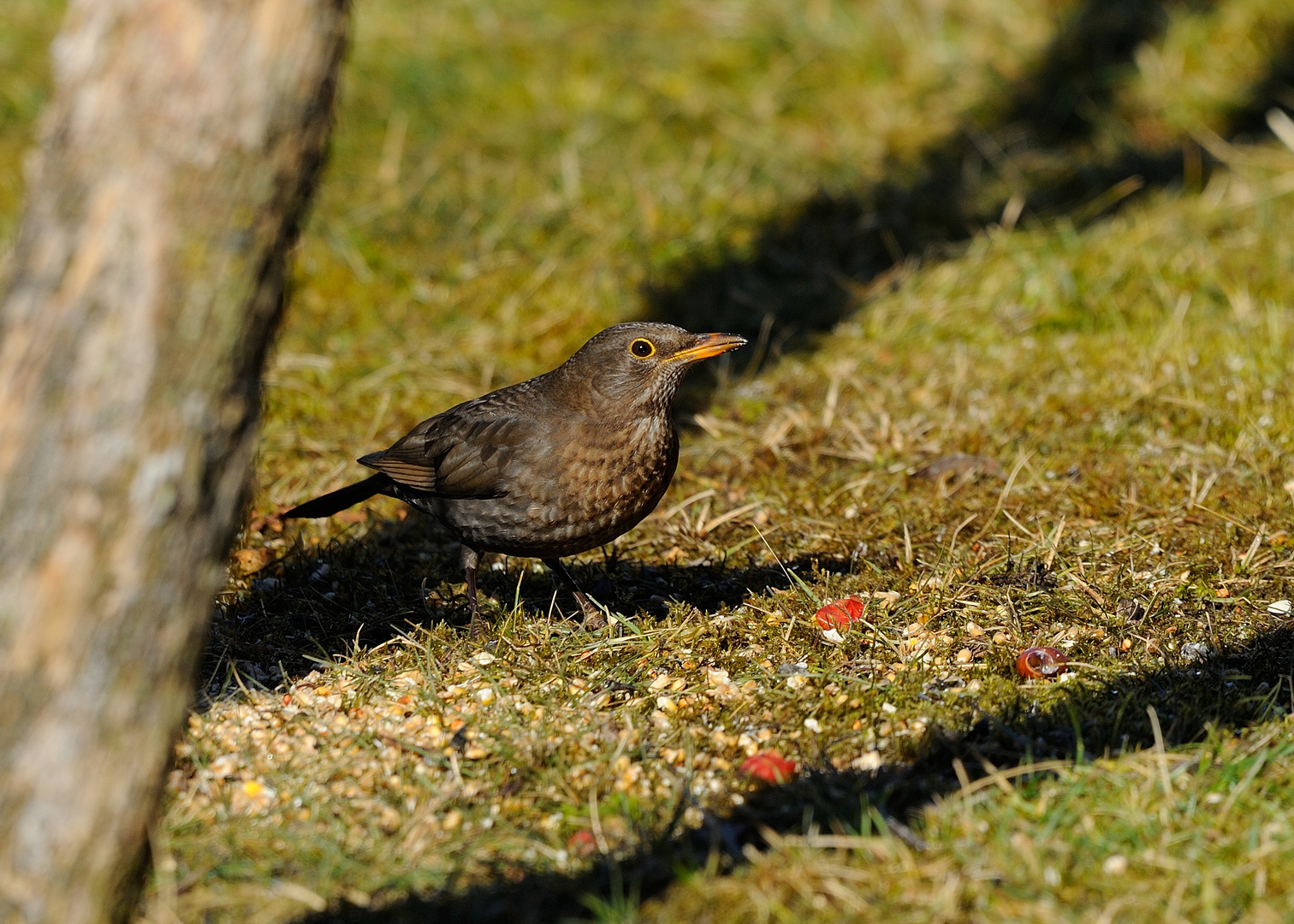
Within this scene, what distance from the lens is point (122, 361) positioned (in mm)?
2488

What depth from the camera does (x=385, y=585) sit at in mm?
4980

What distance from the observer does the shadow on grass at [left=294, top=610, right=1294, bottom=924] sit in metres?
3.00

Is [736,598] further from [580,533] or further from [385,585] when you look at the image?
[385,585]

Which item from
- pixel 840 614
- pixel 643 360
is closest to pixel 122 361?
pixel 643 360

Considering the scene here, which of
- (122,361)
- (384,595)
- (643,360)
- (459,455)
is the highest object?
(122,361)

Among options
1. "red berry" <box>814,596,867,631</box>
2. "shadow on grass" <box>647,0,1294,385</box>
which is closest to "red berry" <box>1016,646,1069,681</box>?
"red berry" <box>814,596,867,631</box>

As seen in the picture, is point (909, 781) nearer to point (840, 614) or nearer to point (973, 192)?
point (840, 614)

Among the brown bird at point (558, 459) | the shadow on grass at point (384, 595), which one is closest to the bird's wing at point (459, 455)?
the brown bird at point (558, 459)

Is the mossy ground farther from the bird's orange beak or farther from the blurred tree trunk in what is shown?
the bird's orange beak

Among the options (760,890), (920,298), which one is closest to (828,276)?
(920,298)

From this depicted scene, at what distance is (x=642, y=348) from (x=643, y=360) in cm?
6

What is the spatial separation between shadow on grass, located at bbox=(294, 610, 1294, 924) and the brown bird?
135cm

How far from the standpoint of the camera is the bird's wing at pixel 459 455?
15.2 ft

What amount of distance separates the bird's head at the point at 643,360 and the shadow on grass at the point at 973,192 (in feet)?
5.65
